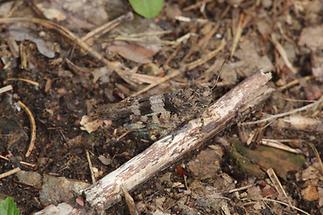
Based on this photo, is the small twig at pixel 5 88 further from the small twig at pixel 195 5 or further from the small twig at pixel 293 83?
the small twig at pixel 293 83

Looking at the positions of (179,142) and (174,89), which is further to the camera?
(174,89)

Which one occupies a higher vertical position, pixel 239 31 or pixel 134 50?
pixel 134 50

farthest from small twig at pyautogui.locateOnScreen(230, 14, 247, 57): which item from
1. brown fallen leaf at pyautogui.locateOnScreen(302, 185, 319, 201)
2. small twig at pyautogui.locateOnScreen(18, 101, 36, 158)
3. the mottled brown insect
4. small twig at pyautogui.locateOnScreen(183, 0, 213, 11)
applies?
small twig at pyautogui.locateOnScreen(18, 101, 36, 158)

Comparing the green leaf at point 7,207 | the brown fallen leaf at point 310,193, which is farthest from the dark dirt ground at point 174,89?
the green leaf at point 7,207

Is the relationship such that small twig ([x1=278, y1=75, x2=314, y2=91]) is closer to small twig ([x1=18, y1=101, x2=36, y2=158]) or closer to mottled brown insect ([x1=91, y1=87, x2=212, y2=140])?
mottled brown insect ([x1=91, y1=87, x2=212, y2=140])

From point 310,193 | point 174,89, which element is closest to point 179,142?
point 174,89

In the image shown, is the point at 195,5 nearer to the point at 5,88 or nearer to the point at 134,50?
the point at 134,50

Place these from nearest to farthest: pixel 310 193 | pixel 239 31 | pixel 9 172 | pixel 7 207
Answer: pixel 7 207
pixel 9 172
pixel 310 193
pixel 239 31
